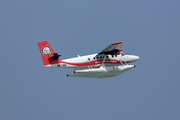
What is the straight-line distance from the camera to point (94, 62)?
42.5 metres

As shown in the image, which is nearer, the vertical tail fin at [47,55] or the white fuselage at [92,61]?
the vertical tail fin at [47,55]

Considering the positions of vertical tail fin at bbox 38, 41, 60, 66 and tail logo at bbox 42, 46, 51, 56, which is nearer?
vertical tail fin at bbox 38, 41, 60, 66

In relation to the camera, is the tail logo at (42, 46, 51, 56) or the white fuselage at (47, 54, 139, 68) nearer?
the tail logo at (42, 46, 51, 56)

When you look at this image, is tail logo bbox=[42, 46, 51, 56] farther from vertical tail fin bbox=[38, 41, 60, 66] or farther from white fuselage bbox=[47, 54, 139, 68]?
white fuselage bbox=[47, 54, 139, 68]

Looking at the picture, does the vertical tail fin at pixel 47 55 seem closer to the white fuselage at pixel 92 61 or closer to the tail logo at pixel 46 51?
the tail logo at pixel 46 51

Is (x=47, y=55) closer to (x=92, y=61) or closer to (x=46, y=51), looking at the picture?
(x=46, y=51)

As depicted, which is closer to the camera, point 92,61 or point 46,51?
point 46,51

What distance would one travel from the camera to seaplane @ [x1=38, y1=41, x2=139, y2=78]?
1618 inches

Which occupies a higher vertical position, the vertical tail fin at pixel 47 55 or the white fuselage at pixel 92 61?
the vertical tail fin at pixel 47 55

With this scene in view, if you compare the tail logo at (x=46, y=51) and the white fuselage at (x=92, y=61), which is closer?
the tail logo at (x=46, y=51)

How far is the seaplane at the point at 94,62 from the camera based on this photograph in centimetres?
4109

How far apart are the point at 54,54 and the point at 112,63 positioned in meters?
7.43

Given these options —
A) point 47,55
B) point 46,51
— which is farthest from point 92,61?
point 46,51

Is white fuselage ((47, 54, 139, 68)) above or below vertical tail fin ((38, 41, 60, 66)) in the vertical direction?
below
